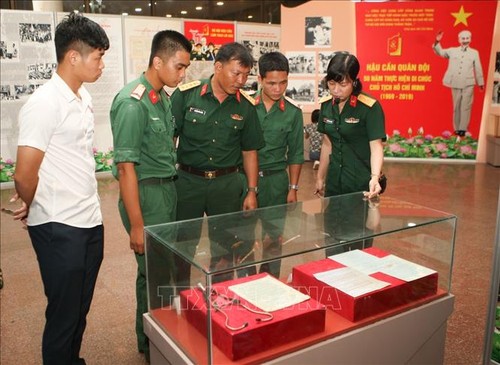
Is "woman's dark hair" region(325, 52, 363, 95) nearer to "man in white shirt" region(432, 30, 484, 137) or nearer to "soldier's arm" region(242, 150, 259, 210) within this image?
"soldier's arm" region(242, 150, 259, 210)

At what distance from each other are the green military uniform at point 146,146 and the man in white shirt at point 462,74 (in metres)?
7.20

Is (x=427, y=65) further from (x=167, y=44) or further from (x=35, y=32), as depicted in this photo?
(x=167, y=44)

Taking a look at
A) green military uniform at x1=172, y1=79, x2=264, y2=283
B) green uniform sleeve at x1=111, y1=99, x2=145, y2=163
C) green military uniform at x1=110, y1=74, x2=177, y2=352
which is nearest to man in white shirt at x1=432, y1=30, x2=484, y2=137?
green military uniform at x1=172, y1=79, x2=264, y2=283

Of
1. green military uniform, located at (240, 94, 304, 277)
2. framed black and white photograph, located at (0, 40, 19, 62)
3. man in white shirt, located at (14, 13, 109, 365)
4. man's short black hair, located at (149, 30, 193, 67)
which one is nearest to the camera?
man in white shirt, located at (14, 13, 109, 365)

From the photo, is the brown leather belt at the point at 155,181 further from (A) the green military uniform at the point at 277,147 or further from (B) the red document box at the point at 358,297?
(A) the green military uniform at the point at 277,147

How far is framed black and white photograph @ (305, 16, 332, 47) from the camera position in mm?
8633

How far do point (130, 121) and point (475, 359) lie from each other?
2.18 m

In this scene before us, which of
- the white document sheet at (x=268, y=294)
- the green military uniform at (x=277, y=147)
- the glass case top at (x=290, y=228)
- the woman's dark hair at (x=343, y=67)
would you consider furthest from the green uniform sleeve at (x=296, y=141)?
the white document sheet at (x=268, y=294)

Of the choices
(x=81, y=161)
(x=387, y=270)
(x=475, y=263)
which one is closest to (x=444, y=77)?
(x=475, y=263)

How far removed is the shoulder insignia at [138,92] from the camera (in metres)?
2.22

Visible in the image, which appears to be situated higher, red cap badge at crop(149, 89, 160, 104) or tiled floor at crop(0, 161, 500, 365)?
red cap badge at crop(149, 89, 160, 104)

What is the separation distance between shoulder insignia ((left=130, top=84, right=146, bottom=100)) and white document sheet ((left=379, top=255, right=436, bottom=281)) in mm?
1309

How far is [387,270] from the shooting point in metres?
2.08

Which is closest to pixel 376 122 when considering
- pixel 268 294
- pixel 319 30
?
pixel 268 294
